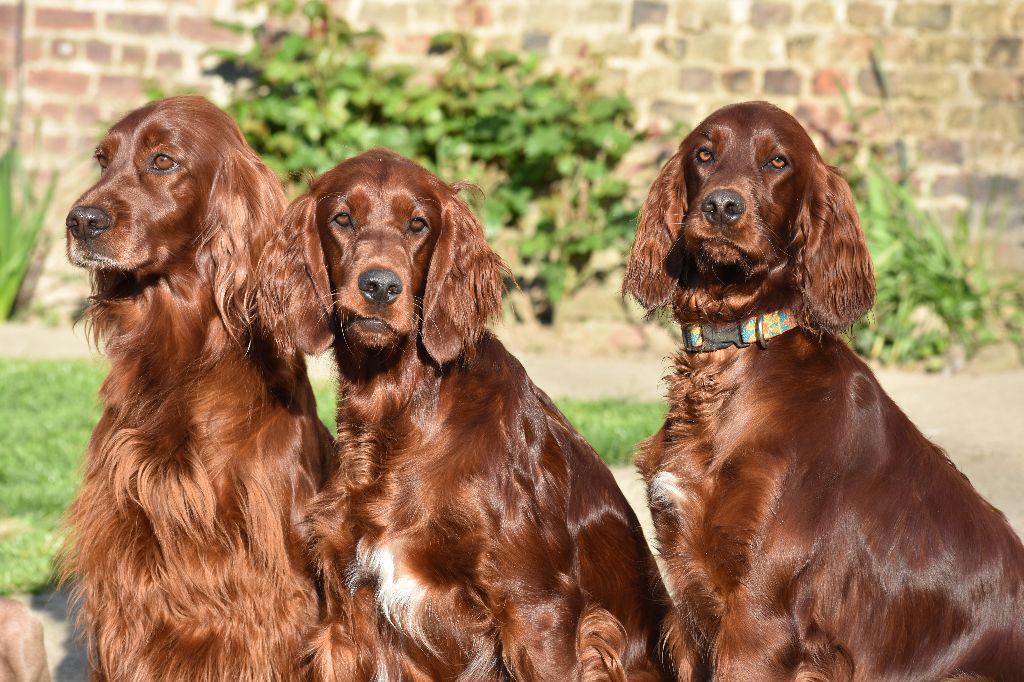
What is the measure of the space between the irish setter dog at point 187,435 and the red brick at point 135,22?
621 centimetres

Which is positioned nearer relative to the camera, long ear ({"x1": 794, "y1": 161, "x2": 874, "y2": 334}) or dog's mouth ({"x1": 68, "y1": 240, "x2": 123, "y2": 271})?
long ear ({"x1": 794, "y1": 161, "x2": 874, "y2": 334})

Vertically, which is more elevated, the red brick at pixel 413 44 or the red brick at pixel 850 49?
the red brick at pixel 850 49

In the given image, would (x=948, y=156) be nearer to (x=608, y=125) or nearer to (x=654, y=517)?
(x=608, y=125)

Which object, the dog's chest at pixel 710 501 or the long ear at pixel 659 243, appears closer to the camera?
the dog's chest at pixel 710 501

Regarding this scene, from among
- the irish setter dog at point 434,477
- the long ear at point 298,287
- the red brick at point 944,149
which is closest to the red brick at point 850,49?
the red brick at point 944,149

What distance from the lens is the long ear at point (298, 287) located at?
3518mm

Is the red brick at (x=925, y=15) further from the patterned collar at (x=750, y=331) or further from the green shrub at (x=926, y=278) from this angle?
the patterned collar at (x=750, y=331)

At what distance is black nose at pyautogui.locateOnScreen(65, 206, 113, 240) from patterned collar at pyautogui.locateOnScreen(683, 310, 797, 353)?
1.74m

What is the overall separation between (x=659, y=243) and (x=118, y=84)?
7.09m

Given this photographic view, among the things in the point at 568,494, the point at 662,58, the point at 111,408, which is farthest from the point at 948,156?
the point at 111,408

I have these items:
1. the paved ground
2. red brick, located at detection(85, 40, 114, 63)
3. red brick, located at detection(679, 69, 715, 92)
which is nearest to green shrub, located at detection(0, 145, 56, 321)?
the paved ground

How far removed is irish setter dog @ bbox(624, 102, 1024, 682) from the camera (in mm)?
3107

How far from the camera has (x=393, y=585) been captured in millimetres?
3312

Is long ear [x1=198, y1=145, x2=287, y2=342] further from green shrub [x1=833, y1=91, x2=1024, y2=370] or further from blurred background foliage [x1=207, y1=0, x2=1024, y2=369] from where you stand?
green shrub [x1=833, y1=91, x2=1024, y2=370]
